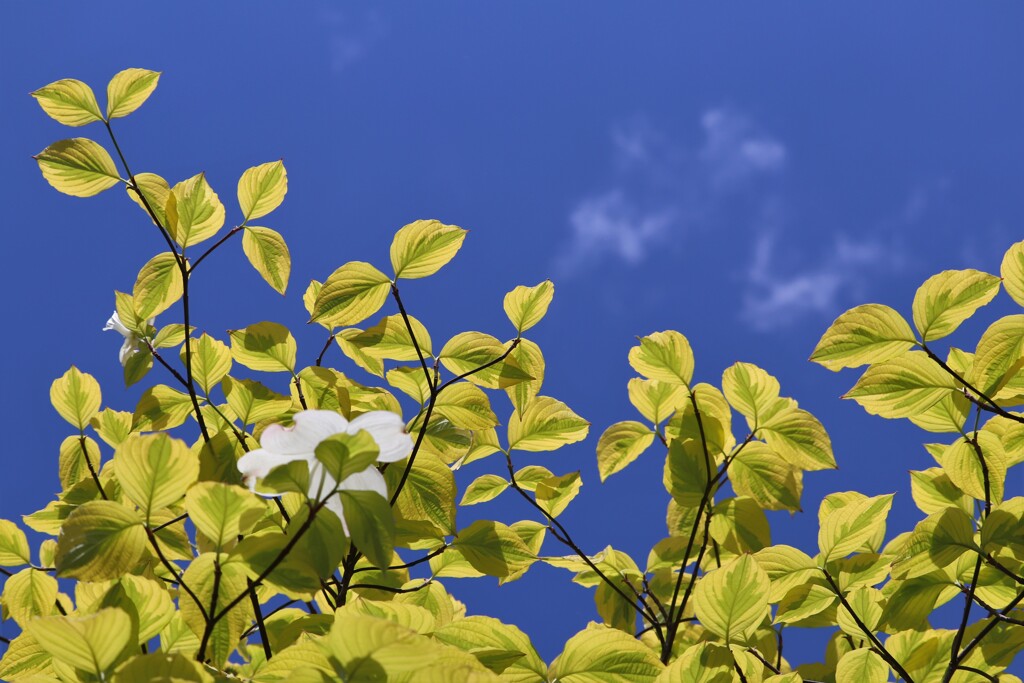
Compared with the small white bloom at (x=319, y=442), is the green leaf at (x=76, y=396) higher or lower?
higher

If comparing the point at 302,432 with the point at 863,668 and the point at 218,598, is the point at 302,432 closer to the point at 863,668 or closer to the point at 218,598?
the point at 218,598

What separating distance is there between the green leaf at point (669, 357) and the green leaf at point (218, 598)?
522 mm

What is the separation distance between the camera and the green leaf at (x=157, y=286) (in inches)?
38.2

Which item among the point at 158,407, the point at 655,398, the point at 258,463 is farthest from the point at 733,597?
the point at 158,407

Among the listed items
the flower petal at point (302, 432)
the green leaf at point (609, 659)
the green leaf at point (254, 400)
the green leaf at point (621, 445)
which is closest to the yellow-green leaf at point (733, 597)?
the green leaf at point (609, 659)

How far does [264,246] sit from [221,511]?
0.52 m

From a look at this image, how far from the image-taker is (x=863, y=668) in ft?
3.04

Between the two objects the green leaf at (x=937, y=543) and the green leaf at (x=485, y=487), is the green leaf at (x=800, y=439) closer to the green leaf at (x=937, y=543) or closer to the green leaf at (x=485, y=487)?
the green leaf at (x=937, y=543)

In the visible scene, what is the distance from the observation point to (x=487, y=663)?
0.74 m

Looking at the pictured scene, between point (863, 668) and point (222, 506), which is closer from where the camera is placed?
point (222, 506)

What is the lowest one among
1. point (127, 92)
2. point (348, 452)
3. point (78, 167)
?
point (348, 452)

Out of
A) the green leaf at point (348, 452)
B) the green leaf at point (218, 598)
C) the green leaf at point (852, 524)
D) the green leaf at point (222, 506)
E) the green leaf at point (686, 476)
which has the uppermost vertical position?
the green leaf at point (686, 476)

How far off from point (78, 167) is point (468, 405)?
546mm

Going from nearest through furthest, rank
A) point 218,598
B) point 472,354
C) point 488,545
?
point 218,598 < point 488,545 < point 472,354
